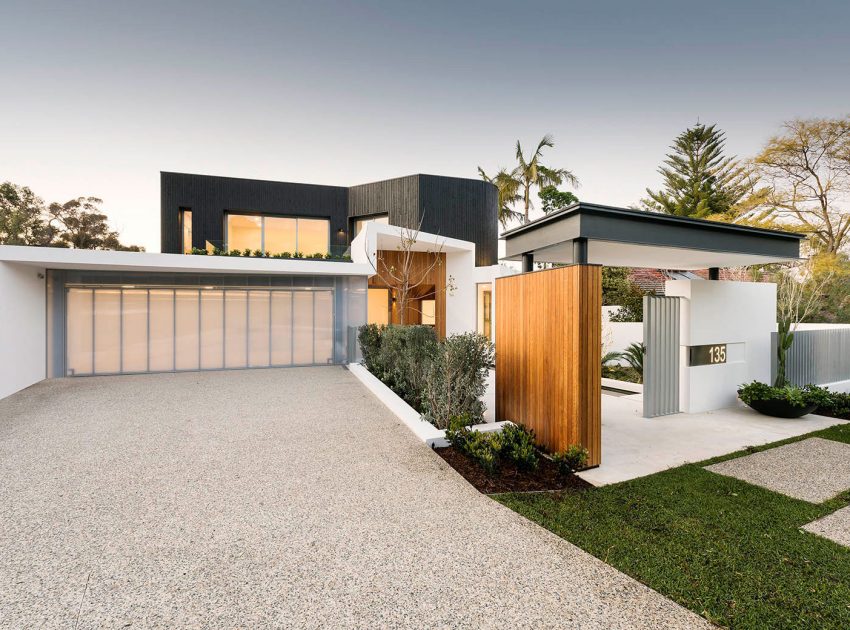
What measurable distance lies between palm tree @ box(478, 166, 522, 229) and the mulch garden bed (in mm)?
20241

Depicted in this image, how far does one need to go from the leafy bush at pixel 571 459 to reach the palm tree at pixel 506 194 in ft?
66.4

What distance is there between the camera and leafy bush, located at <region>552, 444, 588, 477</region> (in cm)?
404

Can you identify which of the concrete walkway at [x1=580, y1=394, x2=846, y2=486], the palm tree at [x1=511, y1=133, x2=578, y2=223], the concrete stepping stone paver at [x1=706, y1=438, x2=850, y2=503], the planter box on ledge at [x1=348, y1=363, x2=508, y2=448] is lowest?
the concrete walkway at [x1=580, y1=394, x2=846, y2=486]

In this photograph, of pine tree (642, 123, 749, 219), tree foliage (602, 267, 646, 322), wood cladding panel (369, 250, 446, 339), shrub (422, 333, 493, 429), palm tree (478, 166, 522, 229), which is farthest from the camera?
pine tree (642, 123, 749, 219)

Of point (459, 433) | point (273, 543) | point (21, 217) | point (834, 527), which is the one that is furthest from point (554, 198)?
point (21, 217)

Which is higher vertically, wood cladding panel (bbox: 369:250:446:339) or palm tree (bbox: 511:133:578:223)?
palm tree (bbox: 511:133:578:223)

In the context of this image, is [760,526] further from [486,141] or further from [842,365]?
[486,141]

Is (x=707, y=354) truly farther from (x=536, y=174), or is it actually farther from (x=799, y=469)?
(x=536, y=174)

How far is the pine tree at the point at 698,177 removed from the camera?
2516cm

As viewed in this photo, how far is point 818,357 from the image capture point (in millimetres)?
8539

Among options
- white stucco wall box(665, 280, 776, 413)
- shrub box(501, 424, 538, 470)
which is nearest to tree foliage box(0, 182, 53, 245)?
shrub box(501, 424, 538, 470)

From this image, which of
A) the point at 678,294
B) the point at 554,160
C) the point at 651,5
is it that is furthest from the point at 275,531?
the point at 554,160

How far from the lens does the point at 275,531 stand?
305cm

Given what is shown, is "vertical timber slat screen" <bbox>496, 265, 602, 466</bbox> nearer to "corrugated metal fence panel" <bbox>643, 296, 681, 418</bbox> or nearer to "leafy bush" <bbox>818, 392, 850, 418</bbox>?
"corrugated metal fence panel" <bbox>643, 296, 681, 418</bbox>
